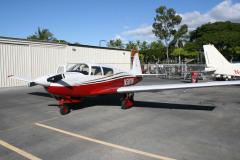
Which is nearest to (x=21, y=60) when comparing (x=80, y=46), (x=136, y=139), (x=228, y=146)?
(x=80, y=46)

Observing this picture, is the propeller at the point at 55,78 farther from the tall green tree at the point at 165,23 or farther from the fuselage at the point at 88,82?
the tall green tree at the point at 165,23

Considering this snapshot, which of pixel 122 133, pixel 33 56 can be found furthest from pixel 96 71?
pixel 33 56

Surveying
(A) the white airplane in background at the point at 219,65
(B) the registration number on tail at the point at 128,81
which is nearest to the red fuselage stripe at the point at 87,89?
(B) the registration number on tail at the point at 128,81

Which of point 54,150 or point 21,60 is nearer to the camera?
point 54,150

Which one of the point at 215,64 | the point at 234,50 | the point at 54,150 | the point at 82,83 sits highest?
the point at 234,50

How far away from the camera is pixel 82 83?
1020 centimetres

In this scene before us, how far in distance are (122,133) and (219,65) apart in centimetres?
1869

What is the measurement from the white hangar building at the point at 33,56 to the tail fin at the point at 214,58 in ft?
42.8

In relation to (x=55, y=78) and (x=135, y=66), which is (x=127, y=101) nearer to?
(x=55, y=78)

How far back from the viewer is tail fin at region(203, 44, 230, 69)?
22711mm

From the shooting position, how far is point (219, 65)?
74.7ft

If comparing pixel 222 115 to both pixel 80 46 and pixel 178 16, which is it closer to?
pixel 80 46

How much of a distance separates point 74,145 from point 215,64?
20.3 metres

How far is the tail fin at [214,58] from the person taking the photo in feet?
74.5
